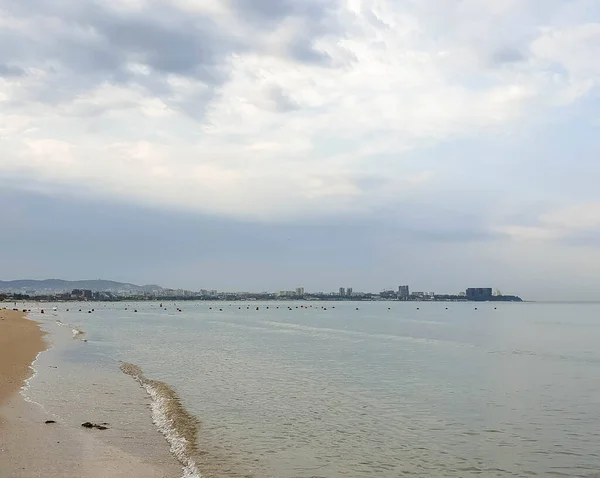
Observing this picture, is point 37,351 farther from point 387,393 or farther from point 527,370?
point 527,370

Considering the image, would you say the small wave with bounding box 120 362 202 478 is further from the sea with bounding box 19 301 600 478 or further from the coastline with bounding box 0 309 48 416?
the coastline with bounding box 0 309 48 416

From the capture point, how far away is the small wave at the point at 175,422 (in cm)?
1342

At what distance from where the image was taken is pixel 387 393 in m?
24.1

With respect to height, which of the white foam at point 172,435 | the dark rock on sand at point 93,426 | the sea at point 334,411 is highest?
the dark rock on sand at point 93,426

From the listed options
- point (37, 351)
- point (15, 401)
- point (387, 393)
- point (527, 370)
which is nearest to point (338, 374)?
point (387, 393)

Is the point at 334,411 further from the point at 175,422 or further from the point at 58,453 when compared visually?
the point at 58,453

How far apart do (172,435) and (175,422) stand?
1.57 meters

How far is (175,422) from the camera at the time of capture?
56.2 ft

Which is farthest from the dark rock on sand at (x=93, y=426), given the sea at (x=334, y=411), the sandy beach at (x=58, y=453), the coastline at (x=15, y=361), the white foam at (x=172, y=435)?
the coastline at (x=15, y=361)

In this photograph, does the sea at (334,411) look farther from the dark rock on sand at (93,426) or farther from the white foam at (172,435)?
the dark rock on sand at (93,426)

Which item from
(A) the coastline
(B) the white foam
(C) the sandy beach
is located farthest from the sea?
(A) the coastline

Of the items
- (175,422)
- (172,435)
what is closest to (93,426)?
(172,435)

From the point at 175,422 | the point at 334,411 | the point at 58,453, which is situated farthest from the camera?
the point at 334,411

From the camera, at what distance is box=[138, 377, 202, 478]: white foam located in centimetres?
1251
